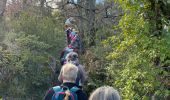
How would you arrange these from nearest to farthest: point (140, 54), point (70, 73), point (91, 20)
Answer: point (70, 73), point (140, 54), point (91, 20)

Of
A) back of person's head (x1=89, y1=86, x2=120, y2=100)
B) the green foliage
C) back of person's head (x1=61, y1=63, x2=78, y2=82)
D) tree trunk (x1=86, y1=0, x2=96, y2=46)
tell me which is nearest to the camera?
back of person's head (x1=89, y1=86, x2=120, y2=100)

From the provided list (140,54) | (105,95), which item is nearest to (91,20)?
(140,54)

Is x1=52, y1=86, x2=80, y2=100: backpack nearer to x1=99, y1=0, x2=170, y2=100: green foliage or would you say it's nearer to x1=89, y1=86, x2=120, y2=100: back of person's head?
x1=89, y1=86, x2=120, y2=100: back of person's head

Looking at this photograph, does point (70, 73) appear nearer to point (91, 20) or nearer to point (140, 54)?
point (140, 54)

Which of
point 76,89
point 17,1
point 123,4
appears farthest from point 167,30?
point 17,1

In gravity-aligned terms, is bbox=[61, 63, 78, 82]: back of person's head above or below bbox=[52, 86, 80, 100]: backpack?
above

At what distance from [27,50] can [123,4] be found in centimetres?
432

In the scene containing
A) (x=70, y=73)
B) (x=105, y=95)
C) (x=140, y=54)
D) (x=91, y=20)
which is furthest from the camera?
(x=91, y=20)

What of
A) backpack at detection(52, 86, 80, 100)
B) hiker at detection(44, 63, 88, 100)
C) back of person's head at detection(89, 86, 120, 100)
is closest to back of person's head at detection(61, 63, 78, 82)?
hiker at detection(44, 63, 88, 100)

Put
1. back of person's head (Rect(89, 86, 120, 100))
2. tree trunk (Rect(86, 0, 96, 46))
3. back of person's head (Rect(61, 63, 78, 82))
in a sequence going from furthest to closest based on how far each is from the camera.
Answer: tree trunk (Rect(86, 0, 96, 46)) < back of person's head (Rect(61, 63, 78, 82)) < back of person's head (Rect(89, 86, 120, 100))

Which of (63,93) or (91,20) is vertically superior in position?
(91,20)


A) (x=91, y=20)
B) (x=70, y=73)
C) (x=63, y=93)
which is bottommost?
(x=63, y=93)

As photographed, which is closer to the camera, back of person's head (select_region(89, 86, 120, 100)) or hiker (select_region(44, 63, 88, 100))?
back of person's head (select_region(89, 86, 120, 100))

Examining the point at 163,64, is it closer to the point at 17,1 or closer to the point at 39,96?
the point at 39,96
